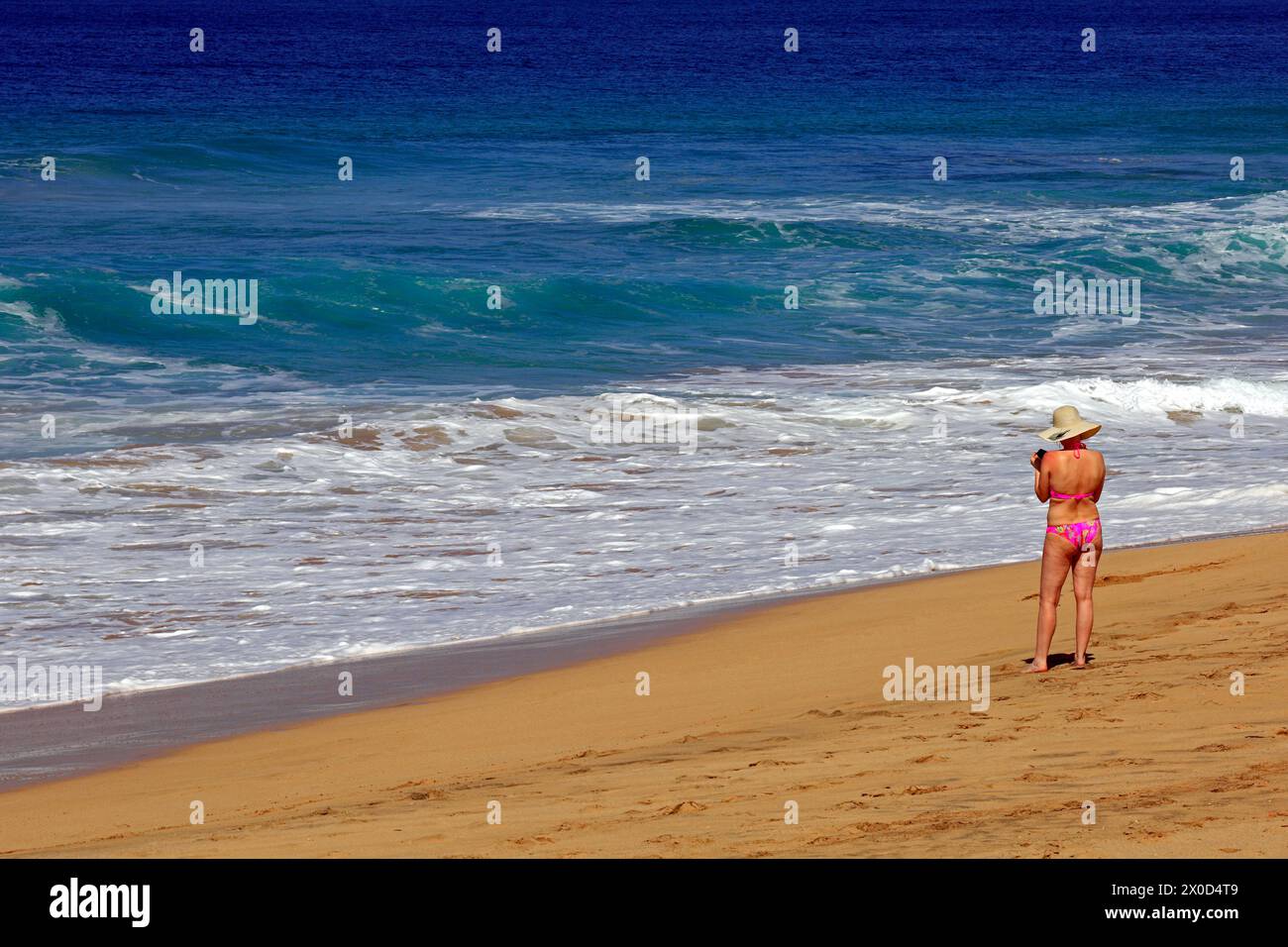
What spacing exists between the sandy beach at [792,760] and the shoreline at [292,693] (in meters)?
0.20

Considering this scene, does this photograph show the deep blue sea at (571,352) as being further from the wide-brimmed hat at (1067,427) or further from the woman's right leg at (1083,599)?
the wide-brimmed hat at (1067,427)

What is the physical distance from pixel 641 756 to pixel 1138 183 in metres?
36.9

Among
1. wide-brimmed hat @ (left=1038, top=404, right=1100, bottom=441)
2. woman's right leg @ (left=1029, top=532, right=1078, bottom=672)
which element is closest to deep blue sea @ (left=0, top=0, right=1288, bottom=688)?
woman's right leg @ (left=1029, top=532, right=1078, bottom=672)

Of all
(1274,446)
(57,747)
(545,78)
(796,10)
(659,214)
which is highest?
(796,10)

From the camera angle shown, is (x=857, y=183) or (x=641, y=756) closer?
(x=641, y=756)

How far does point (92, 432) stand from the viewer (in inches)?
618

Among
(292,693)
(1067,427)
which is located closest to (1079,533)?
(1067,427)

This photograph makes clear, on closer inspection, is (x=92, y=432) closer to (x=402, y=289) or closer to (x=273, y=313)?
(x=273, y=313)

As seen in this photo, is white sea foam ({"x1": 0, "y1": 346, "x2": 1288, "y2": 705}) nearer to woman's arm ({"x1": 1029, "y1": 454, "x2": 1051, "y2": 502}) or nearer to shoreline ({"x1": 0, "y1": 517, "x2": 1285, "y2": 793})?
shoreline ({"x1": 0, "y1": 517, "x2": 1285, "y2": 793})

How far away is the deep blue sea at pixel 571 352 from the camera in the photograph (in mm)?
10969

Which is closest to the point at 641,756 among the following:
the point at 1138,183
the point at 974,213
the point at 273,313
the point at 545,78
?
the point at 273,313

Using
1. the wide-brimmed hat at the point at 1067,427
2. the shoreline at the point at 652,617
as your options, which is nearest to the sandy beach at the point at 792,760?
the shoreline at the point at 652,617

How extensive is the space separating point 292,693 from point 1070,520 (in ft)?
13.9

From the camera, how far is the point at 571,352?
864 inches
